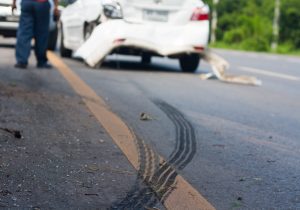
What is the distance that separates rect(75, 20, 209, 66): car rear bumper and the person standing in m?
0.73

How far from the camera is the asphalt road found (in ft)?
13.0

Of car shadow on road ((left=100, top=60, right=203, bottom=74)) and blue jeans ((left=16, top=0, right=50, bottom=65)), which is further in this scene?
car shadow on road ((left=100, top=60, right=203, bottom=74))

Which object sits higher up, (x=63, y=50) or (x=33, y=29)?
(x=33, y=29)

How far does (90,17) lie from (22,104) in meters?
4.44

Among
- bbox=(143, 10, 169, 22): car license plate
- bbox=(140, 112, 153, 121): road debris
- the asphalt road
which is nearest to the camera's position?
the asphalt road

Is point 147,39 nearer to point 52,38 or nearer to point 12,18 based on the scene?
point 52,38

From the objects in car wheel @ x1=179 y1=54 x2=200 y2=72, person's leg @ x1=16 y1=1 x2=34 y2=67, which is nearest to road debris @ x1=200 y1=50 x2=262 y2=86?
car wheel @ x1=179 y1=54 x2=200 y2=72

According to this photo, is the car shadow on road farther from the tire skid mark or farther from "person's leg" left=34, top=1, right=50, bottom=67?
the tire skid mark

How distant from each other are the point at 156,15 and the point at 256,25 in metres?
41.8

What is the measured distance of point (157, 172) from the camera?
414cm

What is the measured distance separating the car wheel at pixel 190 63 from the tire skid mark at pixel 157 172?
21.1 ft

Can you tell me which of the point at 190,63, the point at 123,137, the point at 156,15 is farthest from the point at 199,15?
the point at 123,137

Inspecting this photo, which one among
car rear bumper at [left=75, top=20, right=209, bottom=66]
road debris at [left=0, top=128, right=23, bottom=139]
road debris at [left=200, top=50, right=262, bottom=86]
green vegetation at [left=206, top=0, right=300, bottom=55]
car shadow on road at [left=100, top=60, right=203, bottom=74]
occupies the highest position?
road debris at [left=0, top=128, right=23, bottom=139]

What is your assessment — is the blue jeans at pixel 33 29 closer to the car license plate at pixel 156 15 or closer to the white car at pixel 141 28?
the white car at pixel 141 28
